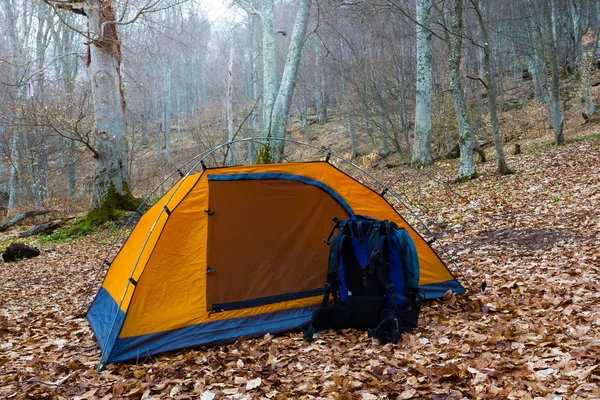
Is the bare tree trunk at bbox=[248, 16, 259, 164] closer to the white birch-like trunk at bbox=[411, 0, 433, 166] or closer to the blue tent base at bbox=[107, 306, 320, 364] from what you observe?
the white birch-like trunk at bbox=[411, 0, 433, 166]

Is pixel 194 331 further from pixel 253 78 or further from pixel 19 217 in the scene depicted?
pixel 253 78

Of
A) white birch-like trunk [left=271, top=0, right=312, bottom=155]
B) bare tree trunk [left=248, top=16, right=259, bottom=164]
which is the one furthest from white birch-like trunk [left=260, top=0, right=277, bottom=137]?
bare tree trunk [left=248, top=16, right=259, bottom=164]

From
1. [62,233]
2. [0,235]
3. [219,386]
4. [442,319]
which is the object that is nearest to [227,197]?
[219,386]

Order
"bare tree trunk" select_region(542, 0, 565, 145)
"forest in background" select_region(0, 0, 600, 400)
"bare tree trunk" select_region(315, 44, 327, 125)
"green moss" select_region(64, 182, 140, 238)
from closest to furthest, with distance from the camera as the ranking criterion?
"forest in background" select_region(0, 0, 600, 400) < "green moss" select_region(64, 182, 140, 238) < "bare tree trunk" select_region(542, 0, 565, 145) < "bare tree trunk" select_region(315, 44, 327, 125)

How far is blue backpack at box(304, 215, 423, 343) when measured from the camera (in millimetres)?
4035

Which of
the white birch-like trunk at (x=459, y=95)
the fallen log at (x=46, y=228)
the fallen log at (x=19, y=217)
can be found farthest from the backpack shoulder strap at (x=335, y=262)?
the fallen log at (x=19, y=217)

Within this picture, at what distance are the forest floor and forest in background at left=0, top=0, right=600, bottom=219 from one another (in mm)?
4144

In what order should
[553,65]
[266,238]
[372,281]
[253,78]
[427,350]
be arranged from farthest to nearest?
[253,78] → [553,65] → [266,238] → [372,281] → [427,350]

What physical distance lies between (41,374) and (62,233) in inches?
352

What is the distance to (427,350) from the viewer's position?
359 cm

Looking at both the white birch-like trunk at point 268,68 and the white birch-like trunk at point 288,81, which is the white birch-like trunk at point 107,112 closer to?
the white birch-like trunk at point 268,68

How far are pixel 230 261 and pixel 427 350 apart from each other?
→ 2120 millimetres

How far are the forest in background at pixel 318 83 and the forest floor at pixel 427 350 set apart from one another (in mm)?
4144

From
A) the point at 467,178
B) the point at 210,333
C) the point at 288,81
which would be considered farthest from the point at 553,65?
the point at 210,333
